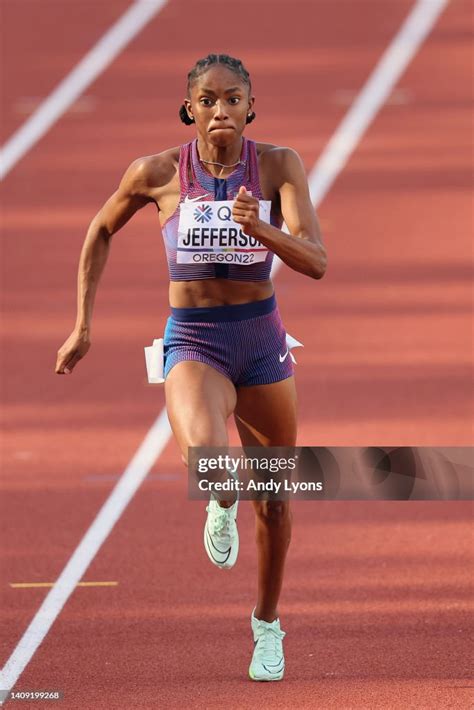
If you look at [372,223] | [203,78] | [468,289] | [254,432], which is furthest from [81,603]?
[372,223]

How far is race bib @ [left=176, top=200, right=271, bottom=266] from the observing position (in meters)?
5.67

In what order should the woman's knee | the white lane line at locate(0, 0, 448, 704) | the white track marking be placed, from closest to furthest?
the woman's knee
the white lane line at locate(0, 0, 448, 704)
the white track marking

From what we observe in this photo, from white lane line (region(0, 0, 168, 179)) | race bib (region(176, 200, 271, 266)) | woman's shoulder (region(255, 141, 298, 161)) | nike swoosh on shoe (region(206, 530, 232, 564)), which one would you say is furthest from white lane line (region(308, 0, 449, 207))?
nike swoosh on shoe (region(206, 530, 232, 564))

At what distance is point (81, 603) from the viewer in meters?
7.10

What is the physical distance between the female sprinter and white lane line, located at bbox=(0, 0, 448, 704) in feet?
3.57

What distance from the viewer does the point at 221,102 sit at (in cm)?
559

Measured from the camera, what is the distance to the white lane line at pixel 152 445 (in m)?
6.67

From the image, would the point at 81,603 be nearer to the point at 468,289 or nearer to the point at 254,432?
the point at 254,432

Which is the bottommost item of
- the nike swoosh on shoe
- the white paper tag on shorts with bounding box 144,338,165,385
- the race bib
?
the nike swoosh on shoe

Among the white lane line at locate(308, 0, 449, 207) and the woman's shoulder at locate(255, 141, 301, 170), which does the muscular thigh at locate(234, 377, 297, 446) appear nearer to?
the woman's shoulder at locate(255, 141, 301, 170)

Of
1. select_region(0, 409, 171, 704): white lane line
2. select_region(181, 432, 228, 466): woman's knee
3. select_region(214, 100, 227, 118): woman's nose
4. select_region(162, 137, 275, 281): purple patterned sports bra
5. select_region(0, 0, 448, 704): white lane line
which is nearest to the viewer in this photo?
select_region(181, 432, 228, 466): woman's knee

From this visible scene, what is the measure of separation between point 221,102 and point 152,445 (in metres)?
4.30

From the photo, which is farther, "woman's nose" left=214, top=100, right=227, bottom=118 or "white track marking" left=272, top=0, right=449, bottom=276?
"white track marking" left=272, top=0, right=449, bottom=276

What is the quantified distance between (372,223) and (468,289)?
5.17ft
